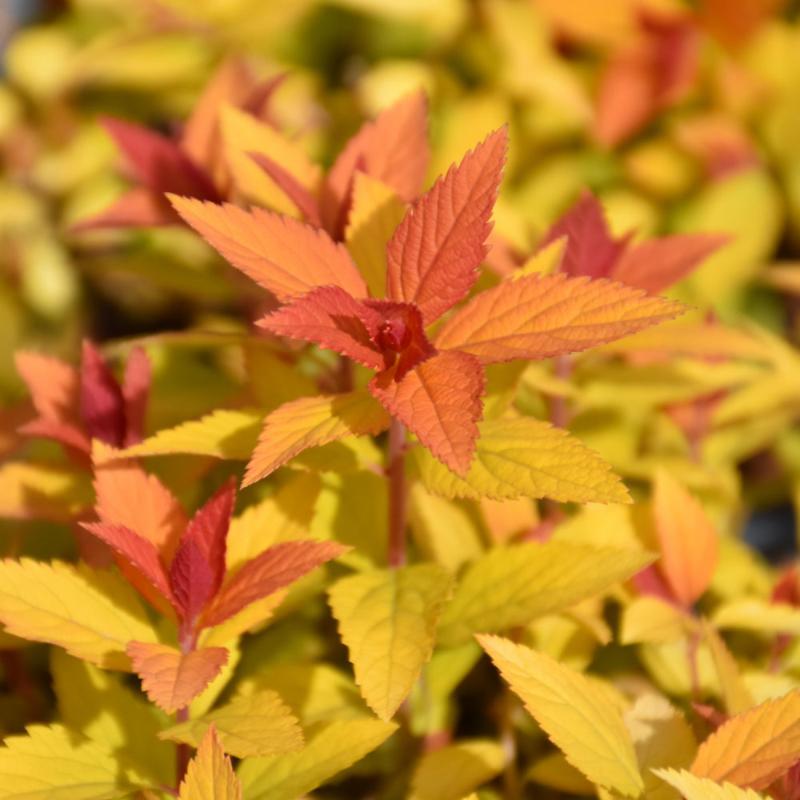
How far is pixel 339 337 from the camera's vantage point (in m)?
0.57

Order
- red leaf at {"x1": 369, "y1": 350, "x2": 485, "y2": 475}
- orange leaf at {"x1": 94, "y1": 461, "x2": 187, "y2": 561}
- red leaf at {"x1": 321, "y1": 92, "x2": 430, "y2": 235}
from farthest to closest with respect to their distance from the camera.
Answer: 1. red leaf at {"x1": 321, "y1": 92, "x2": 430, "y2": 235}
2. orange leaf at {"x1": 94, "y1": 461, "x2": 187, "y2": 561}
3. red leaf at {"x1": 369, "y1": 350, "x2": 485, "y2": 475}

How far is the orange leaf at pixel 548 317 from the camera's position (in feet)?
1.75

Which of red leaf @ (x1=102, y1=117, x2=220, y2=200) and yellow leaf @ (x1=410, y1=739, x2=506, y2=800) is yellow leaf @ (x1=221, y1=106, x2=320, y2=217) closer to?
red leaf @ (x1=102, y1=117, x2=220, y2=200)

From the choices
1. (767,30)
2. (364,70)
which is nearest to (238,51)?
(364,70)

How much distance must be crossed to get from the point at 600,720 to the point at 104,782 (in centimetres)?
30

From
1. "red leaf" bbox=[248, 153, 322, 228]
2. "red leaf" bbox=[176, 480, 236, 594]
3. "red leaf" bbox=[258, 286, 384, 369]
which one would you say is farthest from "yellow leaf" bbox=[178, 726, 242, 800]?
"red leaf" bbox=[248, 153, 322, 228]

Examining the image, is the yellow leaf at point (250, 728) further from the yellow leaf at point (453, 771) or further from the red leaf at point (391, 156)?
the red leaf at point (391, 156)

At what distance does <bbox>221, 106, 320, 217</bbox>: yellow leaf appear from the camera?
0.73 metres

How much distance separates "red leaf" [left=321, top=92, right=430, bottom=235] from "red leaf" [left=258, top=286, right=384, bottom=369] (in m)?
0.16

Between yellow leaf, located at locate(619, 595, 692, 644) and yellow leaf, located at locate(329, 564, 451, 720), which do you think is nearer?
yellow leaf, located at locate(329, 564, 451, 720)

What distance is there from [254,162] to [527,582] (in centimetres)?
35

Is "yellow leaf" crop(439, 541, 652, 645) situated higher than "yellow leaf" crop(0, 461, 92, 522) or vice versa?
"yellow leaf" crop(0, 461, 92, 522)

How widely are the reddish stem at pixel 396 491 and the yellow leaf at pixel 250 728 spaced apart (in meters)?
0.15

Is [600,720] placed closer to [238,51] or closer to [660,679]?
[660,679]
